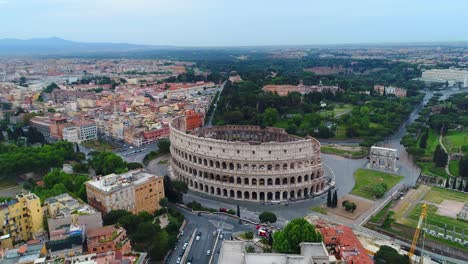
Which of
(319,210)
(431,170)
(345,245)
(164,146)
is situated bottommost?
(319,210)

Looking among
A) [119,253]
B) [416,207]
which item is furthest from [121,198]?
[416,207]

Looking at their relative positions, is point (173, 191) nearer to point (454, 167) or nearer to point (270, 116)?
point (454, 167)

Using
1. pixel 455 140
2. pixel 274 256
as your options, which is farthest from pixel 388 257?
pixel 455 140

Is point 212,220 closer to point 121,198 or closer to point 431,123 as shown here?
point 121,198

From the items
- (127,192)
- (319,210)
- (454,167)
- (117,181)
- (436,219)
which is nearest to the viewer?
(127,192)

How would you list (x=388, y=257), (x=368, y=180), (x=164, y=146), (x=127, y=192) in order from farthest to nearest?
(x=164, y=146)
(x=368, y=180)
(x=127, y=192)
(x=388, y=257)

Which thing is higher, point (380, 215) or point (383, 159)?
point (383, 159)
